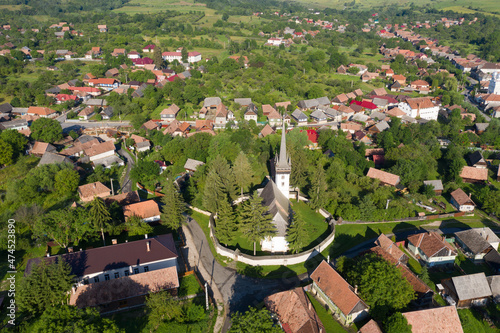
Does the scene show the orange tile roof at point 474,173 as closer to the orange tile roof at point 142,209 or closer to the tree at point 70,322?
the orange tile roof at point 142,209

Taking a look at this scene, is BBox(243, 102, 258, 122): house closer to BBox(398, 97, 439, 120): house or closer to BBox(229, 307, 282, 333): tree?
BBox(398, 97, 439, 120): house

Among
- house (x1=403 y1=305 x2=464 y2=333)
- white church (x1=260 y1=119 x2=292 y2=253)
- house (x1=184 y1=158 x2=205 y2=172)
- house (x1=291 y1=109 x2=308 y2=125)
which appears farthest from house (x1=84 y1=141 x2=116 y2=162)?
house (x1=403 y1=305 x2=464 y2=333)

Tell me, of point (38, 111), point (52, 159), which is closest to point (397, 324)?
point (52, 159)

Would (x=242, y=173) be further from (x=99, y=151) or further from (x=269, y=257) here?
(x=99, y=151)

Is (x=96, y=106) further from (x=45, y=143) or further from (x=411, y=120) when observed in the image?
(x=411, y=120)

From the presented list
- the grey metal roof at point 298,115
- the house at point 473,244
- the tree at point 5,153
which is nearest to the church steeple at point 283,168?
the house at point 473,244

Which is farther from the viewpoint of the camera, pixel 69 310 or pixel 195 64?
pixel 195 64

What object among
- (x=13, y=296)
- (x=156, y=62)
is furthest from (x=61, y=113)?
(x=13, y=296)
